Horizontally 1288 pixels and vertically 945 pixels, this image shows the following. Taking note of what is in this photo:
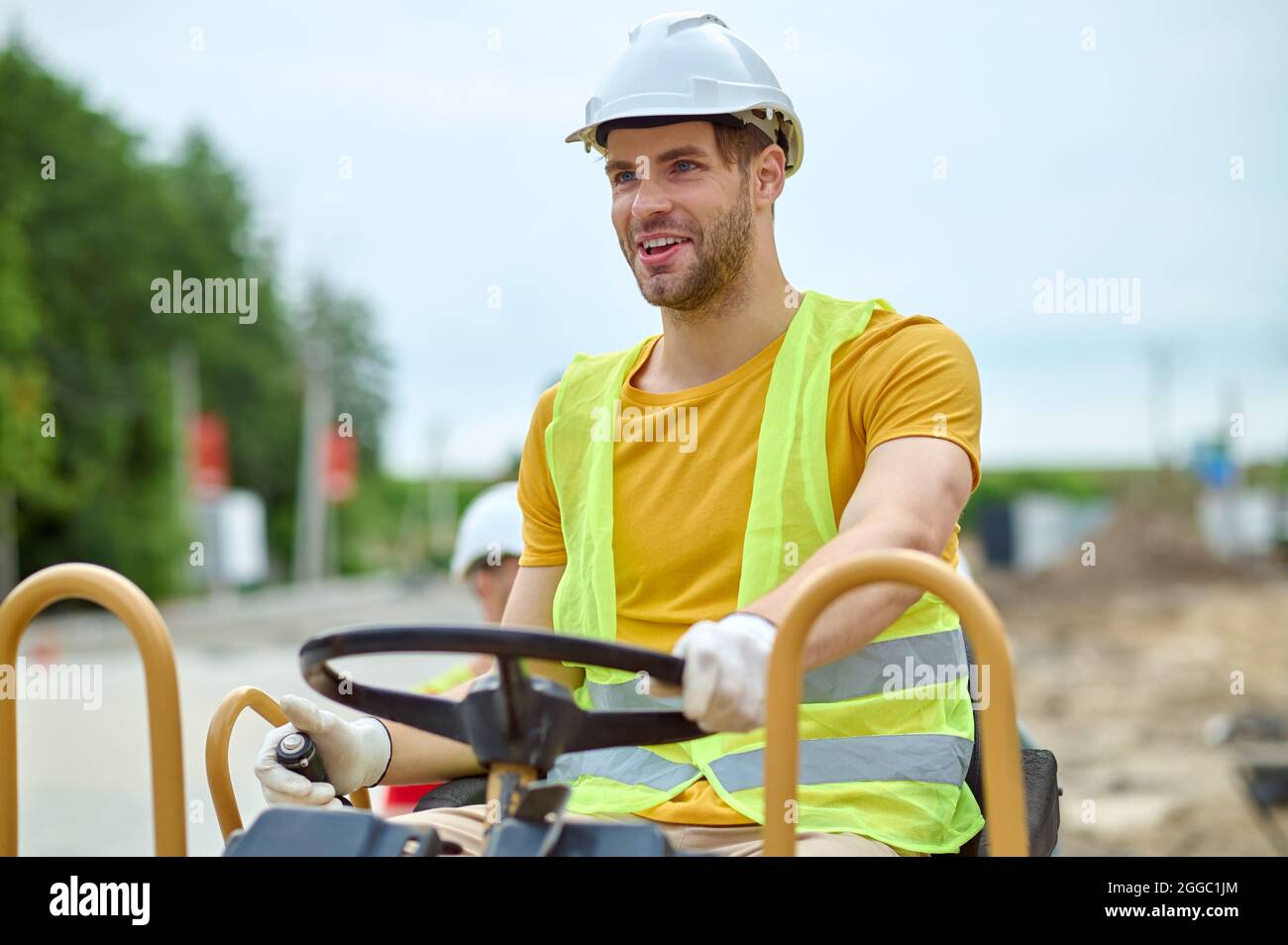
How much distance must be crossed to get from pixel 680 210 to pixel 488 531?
2029 mm

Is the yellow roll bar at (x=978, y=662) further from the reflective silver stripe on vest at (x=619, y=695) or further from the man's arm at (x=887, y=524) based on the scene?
the reflective silver stripe on vest at (x=619, y=695)

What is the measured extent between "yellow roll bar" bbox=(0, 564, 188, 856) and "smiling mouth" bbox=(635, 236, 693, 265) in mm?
1163

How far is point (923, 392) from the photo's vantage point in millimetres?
2465

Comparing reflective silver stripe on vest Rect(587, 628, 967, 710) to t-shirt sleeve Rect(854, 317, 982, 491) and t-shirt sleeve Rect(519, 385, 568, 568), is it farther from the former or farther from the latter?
t-shirt sleeve Rect(519, 385, 568, 568)

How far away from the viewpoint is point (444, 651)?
1.87 m

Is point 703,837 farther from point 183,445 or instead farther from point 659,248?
point 183,445

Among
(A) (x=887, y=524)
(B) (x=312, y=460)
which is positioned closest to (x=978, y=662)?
(A) (x=887, y=524)

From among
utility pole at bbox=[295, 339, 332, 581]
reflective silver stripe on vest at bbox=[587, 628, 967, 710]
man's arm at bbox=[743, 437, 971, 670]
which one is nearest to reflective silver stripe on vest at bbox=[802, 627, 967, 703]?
reflective silver stripe on vest at bbox=[587, 628, 967, 710]

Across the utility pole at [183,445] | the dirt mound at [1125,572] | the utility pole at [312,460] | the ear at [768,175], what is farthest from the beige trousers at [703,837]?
the utility pole at [312,460]

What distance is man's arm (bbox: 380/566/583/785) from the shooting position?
272 cm

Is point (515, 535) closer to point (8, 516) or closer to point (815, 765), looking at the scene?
point (815, 765)

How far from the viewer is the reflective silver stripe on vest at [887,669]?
245 centimetres

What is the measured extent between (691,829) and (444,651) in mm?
700
